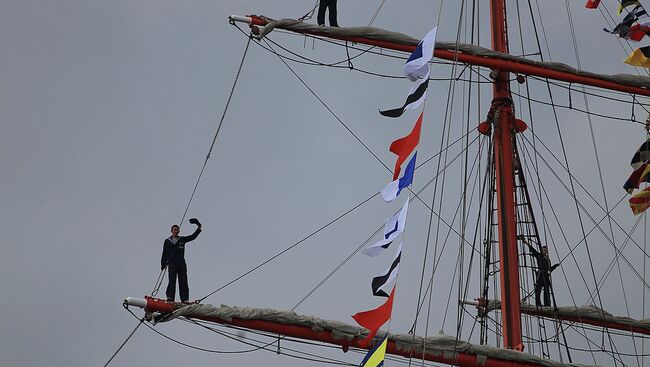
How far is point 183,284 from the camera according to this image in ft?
56.5

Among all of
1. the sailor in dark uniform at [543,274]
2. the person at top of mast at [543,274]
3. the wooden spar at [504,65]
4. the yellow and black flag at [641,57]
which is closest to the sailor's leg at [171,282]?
the wooden spar at [504,65]

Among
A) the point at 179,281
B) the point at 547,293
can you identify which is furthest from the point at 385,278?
the point at 547,293

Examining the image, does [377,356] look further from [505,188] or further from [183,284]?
[505,188]

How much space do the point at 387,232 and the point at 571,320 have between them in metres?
13.1

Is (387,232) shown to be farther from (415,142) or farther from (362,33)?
(362,33)

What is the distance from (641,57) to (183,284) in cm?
1004

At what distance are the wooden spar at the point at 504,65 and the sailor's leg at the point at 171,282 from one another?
5115mm

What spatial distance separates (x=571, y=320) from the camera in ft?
78.0

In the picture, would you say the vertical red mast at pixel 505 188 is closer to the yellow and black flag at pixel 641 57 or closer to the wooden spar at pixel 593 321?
the yellow and black flag at pixel 641 57

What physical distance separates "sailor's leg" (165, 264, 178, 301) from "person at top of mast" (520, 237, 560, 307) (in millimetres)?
7450

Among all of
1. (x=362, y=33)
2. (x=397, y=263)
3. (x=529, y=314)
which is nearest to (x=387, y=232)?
(x=397, y=263)

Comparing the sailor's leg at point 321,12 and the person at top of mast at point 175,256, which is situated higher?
the sailor's leg at point 321,12

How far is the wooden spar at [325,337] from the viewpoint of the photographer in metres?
17.0

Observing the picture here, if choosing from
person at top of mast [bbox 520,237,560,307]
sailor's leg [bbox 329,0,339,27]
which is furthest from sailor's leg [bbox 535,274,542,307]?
sailor's leg [bbox 329,0,339,27]
